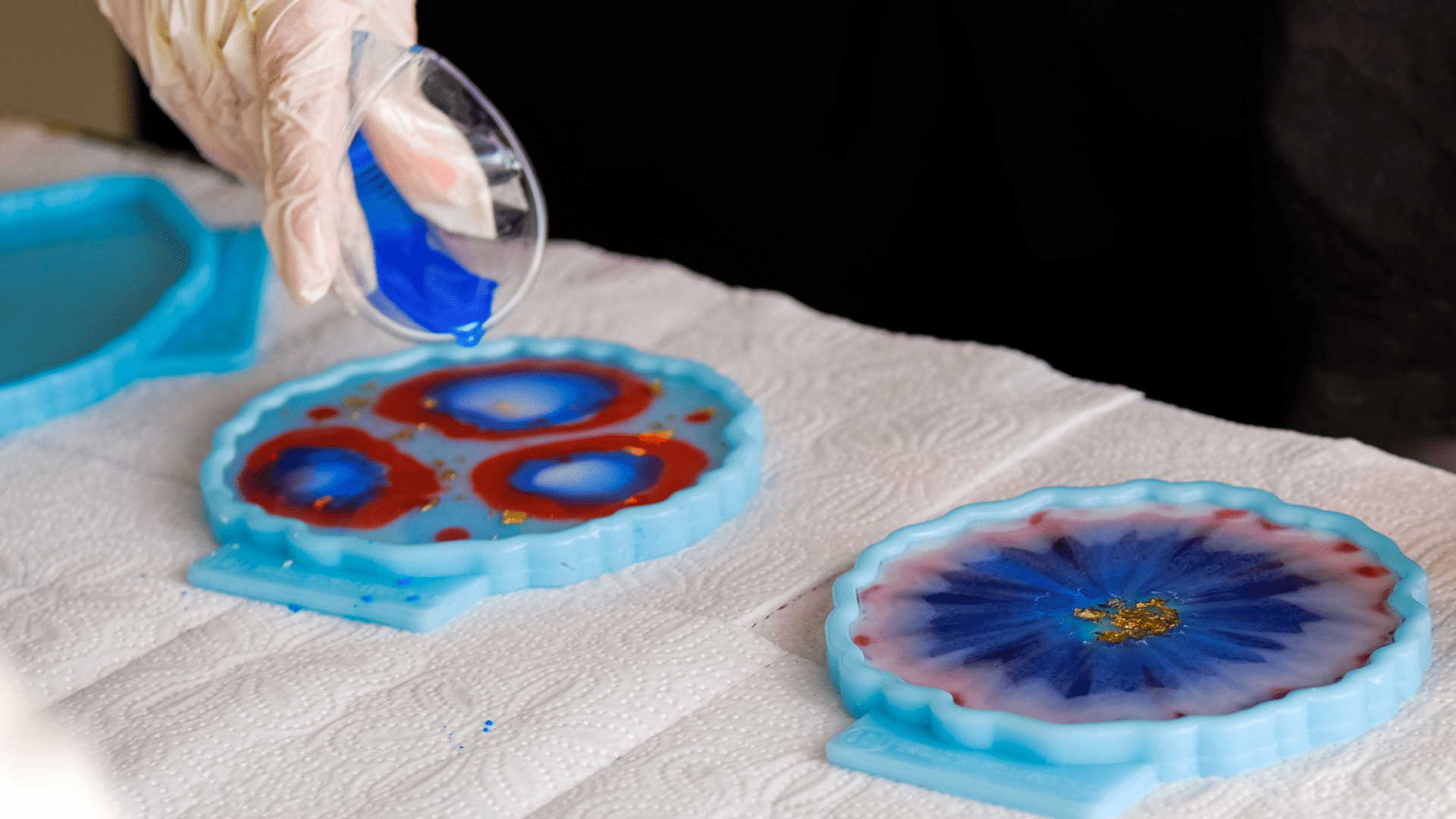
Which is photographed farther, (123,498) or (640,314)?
(640,314)

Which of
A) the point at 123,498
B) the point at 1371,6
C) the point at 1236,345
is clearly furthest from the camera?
the point at 1236,345

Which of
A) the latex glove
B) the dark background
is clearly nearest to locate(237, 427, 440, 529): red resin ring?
the latex glove

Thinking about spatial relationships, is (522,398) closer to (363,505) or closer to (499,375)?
(499,375)

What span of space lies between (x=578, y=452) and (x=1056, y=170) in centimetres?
72

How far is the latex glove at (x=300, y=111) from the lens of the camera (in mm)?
933

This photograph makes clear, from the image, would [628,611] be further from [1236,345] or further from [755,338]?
[1236,345]

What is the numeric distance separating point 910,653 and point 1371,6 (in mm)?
806

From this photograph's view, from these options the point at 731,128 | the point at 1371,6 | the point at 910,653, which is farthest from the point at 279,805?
the point at 731,128

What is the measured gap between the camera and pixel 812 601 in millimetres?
846

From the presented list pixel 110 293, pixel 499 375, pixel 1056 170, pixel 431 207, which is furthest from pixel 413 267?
pixel 1056 170

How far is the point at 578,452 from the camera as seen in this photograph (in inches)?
39.1

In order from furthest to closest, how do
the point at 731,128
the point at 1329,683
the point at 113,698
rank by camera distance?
the point at 731,128, the point at 113,698, the point at 1329,683

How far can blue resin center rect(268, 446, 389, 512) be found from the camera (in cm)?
95

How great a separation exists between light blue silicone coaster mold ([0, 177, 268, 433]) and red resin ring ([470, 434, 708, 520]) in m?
0.36
